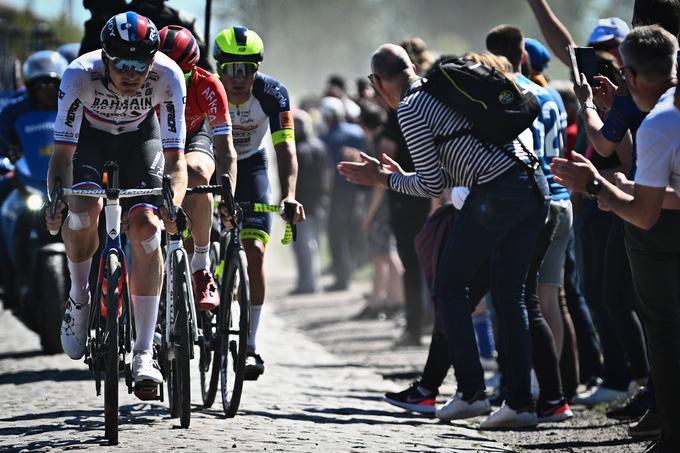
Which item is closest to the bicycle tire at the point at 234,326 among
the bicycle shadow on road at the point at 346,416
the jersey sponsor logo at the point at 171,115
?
the bicycle shadow on road at the point at 346,416

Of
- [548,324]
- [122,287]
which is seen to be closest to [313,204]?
[548,324]

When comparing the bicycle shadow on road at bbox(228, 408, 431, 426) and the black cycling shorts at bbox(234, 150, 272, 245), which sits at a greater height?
the black cycling shorts at bbox(234, 150, 272, 245)

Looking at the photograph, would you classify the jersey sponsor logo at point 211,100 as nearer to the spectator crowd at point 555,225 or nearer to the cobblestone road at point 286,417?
the spectator crowd at point 555,225

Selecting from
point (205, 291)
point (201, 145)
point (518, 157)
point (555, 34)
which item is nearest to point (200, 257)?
point (205, 291)

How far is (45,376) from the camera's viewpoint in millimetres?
10328

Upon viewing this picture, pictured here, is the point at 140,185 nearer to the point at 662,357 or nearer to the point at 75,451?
the point at 75,451

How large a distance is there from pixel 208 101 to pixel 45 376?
295cm

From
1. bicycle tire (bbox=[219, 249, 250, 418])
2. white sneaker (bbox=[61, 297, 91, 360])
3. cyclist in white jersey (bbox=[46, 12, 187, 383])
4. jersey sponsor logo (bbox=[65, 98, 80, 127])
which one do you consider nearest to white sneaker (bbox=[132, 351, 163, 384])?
cyclist in white jersey (bbox=[46, 12, 187, 383])

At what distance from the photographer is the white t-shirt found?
6.03 m

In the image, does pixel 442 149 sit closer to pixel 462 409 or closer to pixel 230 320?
pixel 462 409

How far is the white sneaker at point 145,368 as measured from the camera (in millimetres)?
7266

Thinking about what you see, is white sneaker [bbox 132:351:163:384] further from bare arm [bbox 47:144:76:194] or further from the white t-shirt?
the white t-shirt

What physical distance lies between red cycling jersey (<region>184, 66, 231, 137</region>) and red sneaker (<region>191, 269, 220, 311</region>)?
880 millimetres

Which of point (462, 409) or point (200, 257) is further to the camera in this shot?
point (200, 257)
